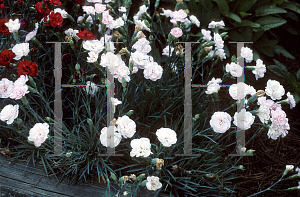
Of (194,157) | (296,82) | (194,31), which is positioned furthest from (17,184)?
(296,82)

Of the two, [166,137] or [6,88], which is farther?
[6,88]

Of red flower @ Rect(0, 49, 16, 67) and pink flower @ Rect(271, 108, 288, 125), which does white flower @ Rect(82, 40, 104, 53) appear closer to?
red flower @ Rect(0, 49, 16, 67)

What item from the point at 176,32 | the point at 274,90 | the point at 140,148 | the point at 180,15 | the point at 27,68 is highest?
the point at 180,15

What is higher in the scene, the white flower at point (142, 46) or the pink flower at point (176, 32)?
the pink flower at point (176, 32)

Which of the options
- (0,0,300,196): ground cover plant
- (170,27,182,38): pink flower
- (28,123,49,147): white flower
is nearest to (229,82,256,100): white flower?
(0,0,300,196): ground cover plant

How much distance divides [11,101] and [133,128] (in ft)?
2.97

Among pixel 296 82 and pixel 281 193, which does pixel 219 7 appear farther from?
pixel 281 193

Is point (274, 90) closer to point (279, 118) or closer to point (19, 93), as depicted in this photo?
point (279, 118)

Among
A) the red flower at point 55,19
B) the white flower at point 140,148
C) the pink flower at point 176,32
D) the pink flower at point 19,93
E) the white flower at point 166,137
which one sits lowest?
the white flower at point 140,148

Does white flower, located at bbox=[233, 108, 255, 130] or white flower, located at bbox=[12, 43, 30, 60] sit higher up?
white flower, located at bbox=[12, 43, 30, 60]

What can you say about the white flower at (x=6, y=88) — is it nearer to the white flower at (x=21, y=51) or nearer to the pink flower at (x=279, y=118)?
the white flower at (x=21, y=51)

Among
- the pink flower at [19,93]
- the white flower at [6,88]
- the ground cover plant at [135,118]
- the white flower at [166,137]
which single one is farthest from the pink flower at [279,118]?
the white flower at [6,88]

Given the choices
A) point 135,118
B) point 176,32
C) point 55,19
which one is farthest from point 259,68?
point 55,19

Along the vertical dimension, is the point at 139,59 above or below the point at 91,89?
above
